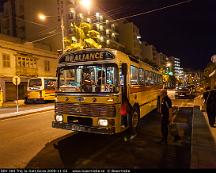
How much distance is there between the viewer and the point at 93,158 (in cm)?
680

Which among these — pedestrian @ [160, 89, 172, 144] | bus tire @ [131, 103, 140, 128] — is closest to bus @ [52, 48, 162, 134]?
bus tire @ [131, 103, 140, 128]

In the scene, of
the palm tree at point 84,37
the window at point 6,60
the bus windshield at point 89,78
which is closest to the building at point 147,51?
the palm tree at point 84,37

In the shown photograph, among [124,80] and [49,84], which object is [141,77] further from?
[49,84]

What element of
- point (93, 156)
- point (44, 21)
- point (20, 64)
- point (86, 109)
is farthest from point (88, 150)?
point (44, 21)

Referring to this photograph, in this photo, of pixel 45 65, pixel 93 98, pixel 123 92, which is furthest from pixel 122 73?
pixel 45 65

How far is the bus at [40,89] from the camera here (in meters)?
26.2

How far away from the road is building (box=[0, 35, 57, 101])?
76.0 feet

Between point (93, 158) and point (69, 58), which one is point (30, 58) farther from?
point (93, 158)

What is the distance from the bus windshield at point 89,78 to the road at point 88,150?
1879 mm

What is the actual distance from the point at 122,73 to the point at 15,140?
4657mm

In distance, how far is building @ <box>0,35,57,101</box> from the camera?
1236 inches

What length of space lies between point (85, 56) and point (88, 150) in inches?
128

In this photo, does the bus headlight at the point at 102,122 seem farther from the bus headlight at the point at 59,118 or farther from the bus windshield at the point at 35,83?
the bus windshield at the point at 35,83

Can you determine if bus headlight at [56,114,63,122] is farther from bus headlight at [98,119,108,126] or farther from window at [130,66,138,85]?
window at [130,66,138,85]
